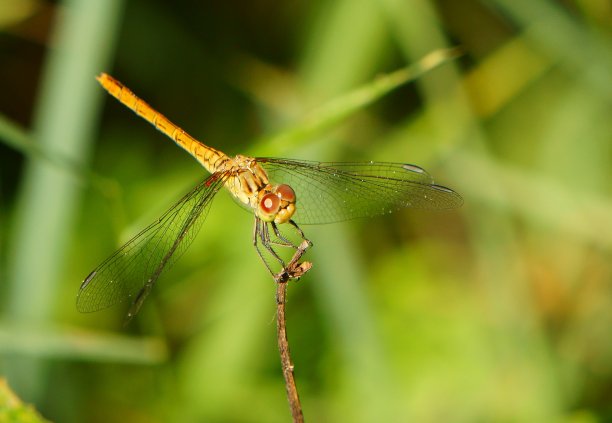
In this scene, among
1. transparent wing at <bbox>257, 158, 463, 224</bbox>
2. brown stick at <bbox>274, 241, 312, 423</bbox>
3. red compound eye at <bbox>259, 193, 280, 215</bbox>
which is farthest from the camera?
transparent wing at <bbox>257, 158, 463, 224</bbox>

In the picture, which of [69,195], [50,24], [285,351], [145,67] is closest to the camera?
[285,351]

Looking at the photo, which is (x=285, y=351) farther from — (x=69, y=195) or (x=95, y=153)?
(x=95, y=153)

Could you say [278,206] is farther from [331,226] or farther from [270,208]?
[331,226]

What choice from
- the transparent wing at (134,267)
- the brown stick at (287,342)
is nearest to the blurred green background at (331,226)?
the transparent wing at (134,267)

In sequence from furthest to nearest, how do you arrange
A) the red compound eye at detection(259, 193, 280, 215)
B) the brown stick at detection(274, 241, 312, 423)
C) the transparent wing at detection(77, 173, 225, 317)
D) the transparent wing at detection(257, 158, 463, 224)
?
the transparent wing at detection(257, 158, 463, 224)
the red compound eye at detection(259, 193, 280, 215)
the transparent wing at detection(77, 173, 225, 317)
the brown stick at detection(274, 241, 312, 423)

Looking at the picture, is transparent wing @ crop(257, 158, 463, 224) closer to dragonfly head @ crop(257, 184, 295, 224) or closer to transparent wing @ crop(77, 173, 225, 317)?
dragonfly head @ crop(257, 184, 295, 224)

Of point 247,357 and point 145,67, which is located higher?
point 145,67

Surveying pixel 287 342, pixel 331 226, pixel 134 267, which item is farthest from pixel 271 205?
pixel 287 342

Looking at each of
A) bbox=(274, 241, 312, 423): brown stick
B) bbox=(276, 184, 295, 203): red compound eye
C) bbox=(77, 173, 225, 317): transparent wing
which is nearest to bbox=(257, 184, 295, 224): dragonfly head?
bbox=(276, 184, 295, 203): red compound eye

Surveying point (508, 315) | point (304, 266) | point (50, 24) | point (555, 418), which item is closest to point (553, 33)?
point (508, 315)
